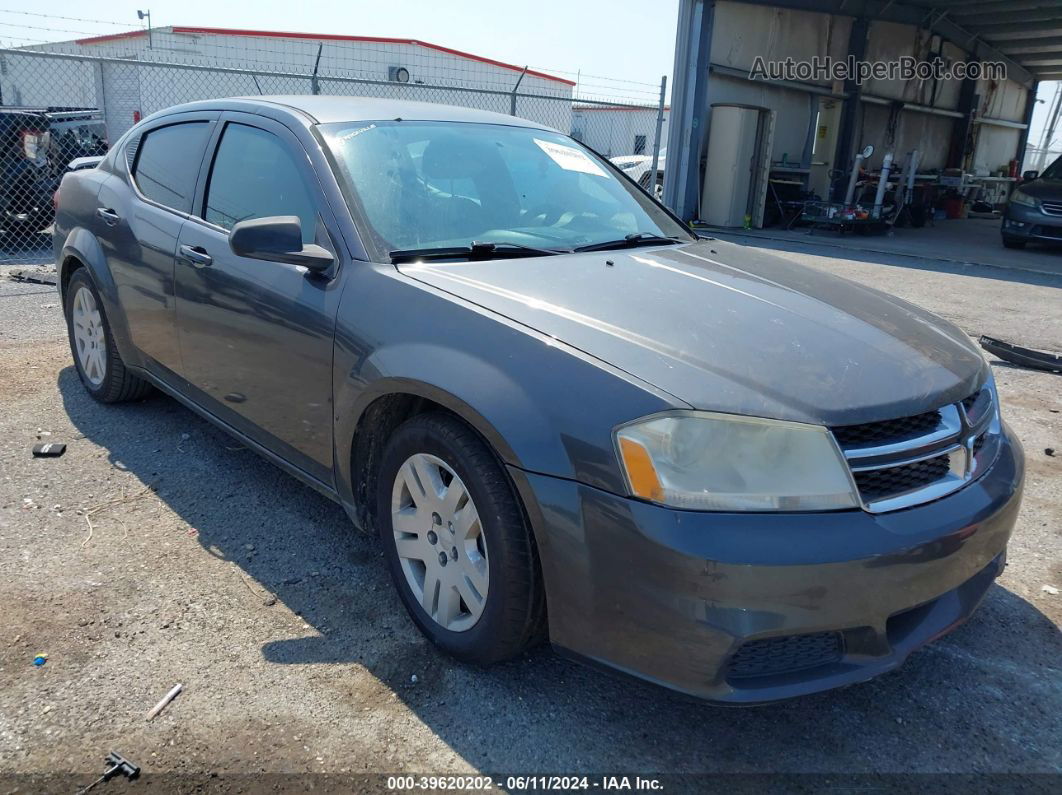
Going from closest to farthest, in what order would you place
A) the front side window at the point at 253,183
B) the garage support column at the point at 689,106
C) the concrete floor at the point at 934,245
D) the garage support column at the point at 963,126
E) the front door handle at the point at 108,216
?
the front side window at the point at 253,183 → the front door handle at the point at 108,216 → the concrete floor at the point at 934,245 → the garage support column at the point at 689,106 → the garage support column at the point at 963,126

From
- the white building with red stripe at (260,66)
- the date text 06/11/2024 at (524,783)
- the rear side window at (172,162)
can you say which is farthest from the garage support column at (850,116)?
the date text 06/11/2024 at (524,783)

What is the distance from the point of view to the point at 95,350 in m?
4.47

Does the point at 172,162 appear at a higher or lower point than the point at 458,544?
higher

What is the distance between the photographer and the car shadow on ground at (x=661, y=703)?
2.16 meters

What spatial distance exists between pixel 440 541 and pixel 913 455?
1.33m

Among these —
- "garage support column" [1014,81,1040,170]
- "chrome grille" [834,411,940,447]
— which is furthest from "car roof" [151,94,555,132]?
"garage support column" [1014,81,1040,170]

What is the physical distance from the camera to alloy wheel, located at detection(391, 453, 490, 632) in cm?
230

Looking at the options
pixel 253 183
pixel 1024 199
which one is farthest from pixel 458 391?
pixel 1024 199

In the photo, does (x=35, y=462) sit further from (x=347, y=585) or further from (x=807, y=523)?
(x=807, y=523)

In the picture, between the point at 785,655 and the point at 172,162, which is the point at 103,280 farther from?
the point at 785,655

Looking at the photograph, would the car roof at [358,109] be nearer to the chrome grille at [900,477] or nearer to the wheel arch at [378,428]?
the wheel arch at [378,428]

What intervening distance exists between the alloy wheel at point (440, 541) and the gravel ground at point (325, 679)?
0.20m

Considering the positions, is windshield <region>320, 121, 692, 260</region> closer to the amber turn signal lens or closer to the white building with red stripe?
the amber turn signal lens

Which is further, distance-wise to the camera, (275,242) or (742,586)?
(275,242)
